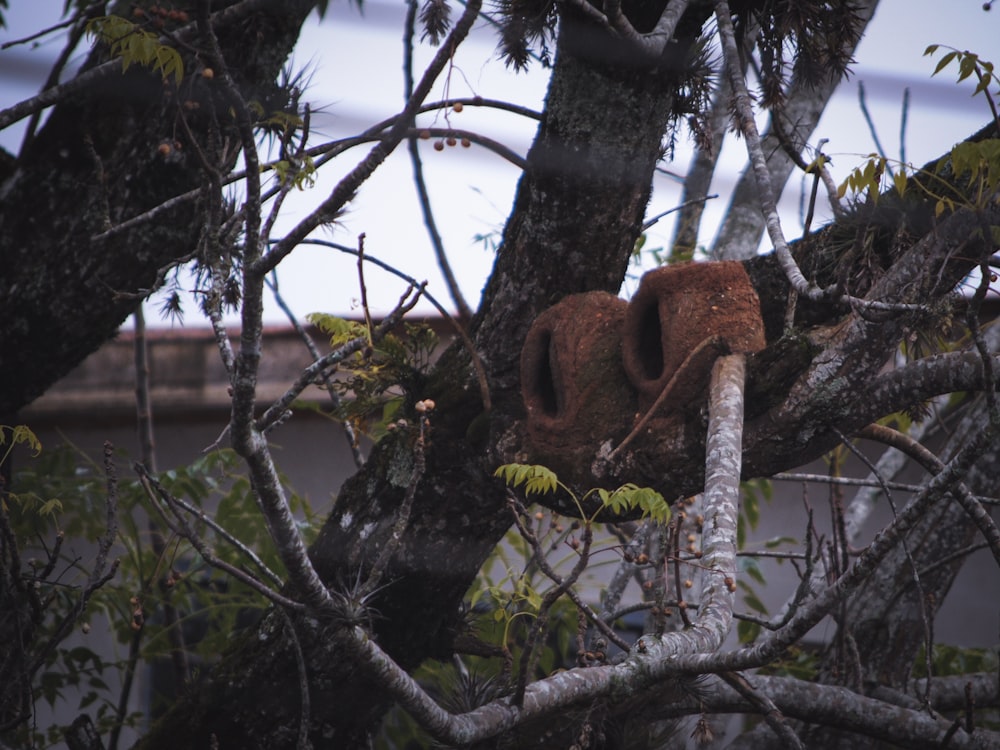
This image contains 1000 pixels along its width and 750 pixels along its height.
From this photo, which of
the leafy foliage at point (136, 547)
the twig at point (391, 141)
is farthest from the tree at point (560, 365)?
the leafy foliage at point (136, 547)

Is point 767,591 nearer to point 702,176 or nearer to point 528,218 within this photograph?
point 702,176

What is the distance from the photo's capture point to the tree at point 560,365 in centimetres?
216

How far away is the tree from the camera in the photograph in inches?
85.1

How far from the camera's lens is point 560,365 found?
2809 mm

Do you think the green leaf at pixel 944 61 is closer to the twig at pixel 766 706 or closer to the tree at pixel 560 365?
the tree at pixel 560 365

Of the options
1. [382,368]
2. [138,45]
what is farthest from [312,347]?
[138,45]

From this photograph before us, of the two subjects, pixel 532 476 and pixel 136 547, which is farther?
pixel 136 547

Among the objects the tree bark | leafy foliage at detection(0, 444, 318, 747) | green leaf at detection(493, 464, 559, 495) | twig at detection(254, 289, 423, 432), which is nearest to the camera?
twig at detection(254, 289, 423, 432)

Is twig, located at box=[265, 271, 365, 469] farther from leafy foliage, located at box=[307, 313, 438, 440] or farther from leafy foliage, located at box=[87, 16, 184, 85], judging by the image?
leafy foliage, located at box=[87, 16, 184, 85]

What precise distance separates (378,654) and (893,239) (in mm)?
1700

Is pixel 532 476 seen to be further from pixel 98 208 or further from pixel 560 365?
pixel 98 208

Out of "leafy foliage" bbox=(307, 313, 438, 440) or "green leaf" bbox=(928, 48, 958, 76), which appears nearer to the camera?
"green leaf" bbox=(928, 48, 958, 76)

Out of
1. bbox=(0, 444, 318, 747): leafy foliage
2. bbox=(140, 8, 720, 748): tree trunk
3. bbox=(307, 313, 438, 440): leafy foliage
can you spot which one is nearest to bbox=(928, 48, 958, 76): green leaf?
bbox=(140, 8, 720, 748): tree trunk

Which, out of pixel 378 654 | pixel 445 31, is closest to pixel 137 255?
pixel 445 31
